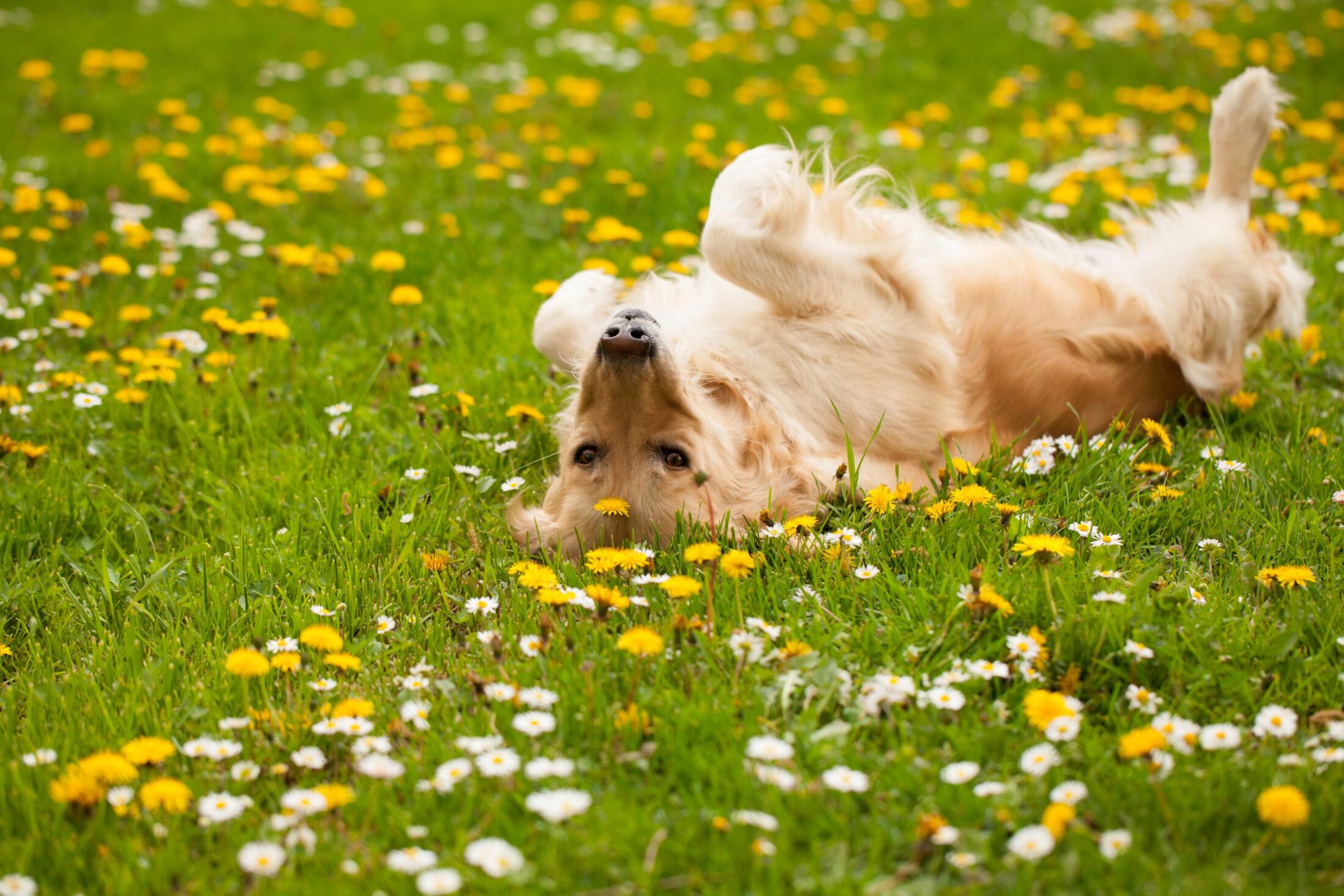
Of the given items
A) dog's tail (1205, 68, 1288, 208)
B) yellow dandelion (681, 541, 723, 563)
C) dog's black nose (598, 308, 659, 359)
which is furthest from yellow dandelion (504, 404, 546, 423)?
dog's tail (1205, 68, 1288, 208)

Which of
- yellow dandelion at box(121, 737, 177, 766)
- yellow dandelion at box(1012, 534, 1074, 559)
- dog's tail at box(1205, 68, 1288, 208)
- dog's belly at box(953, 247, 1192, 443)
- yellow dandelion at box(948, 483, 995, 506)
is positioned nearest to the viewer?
yellow dandelion at box(121, 737, 177, 766)

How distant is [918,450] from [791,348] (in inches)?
19.9

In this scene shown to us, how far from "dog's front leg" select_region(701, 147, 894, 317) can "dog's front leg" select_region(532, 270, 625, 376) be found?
0.51 metres

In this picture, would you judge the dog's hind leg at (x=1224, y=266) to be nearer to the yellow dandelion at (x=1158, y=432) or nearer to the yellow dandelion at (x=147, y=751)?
the yellow dandelion at (x=1158, y=432)

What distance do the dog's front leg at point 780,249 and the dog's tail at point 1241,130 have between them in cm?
168

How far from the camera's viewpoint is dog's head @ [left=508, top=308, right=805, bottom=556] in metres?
3.14

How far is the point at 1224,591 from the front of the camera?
9.27ft

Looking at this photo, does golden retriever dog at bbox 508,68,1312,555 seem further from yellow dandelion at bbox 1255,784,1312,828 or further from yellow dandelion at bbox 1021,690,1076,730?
yellow dandelion at bbox 1255,784,1312,828

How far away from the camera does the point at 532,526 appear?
332 centimetres

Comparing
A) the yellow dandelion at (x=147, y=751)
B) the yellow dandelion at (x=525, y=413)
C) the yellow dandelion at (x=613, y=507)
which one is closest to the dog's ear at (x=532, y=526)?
the yellow dandelion at (x=613, y=507)

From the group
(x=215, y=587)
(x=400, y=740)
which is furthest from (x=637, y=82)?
(x=400, y=740)

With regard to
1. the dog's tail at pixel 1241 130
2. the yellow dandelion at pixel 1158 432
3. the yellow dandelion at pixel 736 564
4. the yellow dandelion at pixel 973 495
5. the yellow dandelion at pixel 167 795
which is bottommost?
the yellow dandelion at pixel 167 795

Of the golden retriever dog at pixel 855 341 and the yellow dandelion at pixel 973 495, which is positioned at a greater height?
the golden retriever dog at pixel 855 341

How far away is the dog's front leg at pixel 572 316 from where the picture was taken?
159 inches
